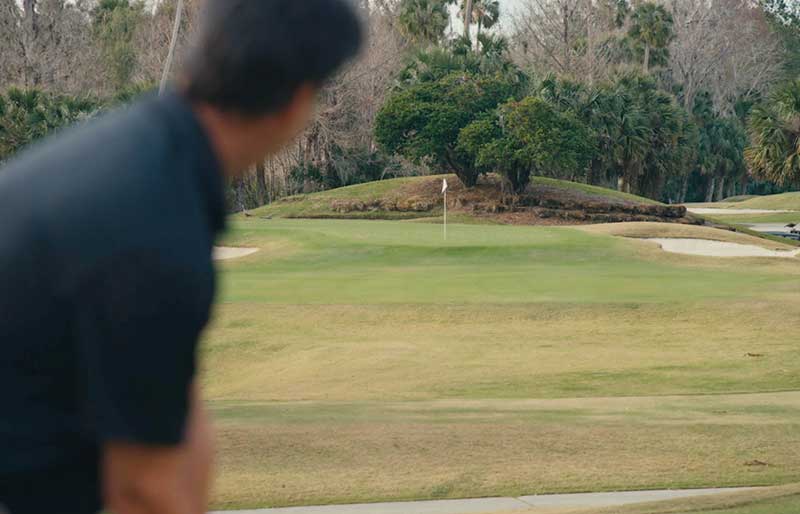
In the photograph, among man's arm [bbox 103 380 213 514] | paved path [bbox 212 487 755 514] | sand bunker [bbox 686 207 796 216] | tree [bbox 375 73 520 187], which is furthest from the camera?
sand bunker [bbox 686 207 796 216]

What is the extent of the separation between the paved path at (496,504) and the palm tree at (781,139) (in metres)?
44.6

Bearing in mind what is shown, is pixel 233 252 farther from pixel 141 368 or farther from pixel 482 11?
pixel 482 11

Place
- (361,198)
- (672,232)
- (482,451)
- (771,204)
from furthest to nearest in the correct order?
(771,204) < (361,198) < (672,232) < (482,451)

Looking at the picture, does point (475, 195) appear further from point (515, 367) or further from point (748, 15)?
point (748, 15)

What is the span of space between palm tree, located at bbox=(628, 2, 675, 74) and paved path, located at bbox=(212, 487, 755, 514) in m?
70.8

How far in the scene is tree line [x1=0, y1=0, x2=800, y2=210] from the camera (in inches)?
2073

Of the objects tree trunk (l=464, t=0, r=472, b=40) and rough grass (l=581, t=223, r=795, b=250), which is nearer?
rough grass (l=581, t=223, r=795, b=250)

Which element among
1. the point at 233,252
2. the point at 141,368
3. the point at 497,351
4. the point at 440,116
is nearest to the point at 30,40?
the point at 440,116

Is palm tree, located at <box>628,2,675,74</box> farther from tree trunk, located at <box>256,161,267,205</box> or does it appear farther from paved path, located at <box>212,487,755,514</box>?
paved path, located at <box>212,487,755,514</box>

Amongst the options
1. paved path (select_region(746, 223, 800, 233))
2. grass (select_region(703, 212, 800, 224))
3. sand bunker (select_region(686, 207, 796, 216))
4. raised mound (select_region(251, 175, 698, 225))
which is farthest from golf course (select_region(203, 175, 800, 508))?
sand bunker (select_region(686, 207, 796, 216))

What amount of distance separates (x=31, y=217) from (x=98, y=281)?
14cm

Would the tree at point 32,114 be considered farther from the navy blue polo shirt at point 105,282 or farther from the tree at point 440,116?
the navy blue polo shirt at point 105,282

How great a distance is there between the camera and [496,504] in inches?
326

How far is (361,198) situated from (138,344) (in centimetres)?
5344
